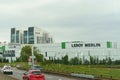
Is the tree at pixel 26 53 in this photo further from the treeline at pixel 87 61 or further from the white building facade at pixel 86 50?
the treeline at pixel 87 61

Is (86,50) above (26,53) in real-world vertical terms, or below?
above

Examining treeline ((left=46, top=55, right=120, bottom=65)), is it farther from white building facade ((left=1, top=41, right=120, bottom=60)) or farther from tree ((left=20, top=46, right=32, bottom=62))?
tree ((left=20, top=46, right=32, bottom=62))

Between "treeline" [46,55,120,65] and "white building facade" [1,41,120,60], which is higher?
"white building facade" [1,41,120,60]

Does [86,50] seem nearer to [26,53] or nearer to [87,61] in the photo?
[87,61]

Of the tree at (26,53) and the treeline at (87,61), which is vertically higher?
the tree at (26,53)

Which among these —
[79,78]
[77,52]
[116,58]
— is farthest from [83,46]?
[79,78]

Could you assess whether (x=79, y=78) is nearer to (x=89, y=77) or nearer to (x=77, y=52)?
(x=89, y=77)

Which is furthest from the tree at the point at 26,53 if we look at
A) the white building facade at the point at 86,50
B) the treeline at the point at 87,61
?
the treeline at the point at 87,61

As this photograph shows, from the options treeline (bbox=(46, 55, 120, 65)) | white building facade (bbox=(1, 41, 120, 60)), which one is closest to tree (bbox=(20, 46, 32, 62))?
white building facade (bbox=(1, 41, 120, 60))

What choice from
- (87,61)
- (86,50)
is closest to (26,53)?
(86,50)

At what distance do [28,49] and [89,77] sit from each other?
320ft

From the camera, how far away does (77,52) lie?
476ft

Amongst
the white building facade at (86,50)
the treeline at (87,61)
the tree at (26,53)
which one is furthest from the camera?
the white building facade at (86,50)

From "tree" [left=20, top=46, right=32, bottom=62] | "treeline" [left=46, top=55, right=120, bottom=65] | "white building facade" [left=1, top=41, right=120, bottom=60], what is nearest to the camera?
"treeline" [left=46, top=55, right=120, bottom=65]
